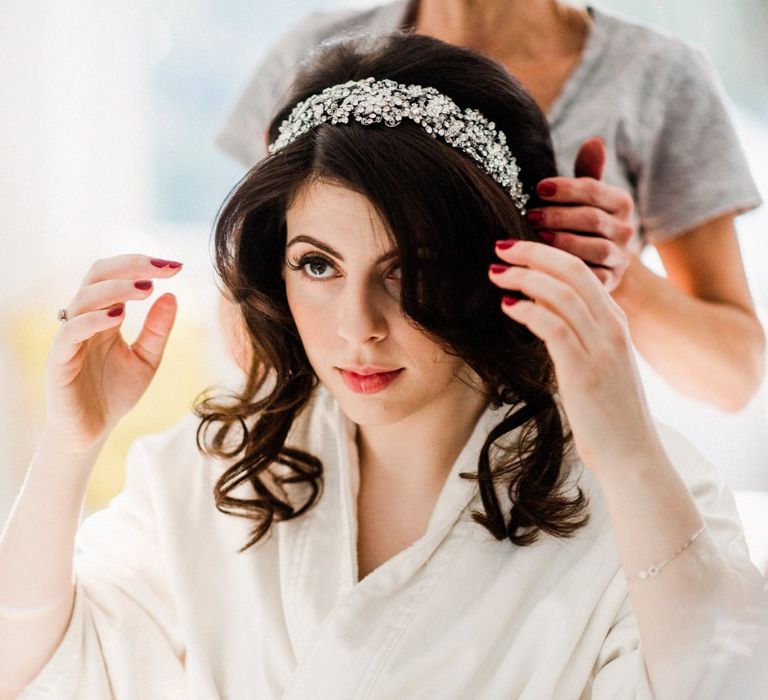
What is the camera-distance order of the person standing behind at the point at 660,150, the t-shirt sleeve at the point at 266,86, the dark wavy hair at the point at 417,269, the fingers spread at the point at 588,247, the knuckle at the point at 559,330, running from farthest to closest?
the t-shirt sleeve at the point at 266,86 < the person standing behind at the point at 660,150 < the fingers spread at the point at 588,247 < the dark wavy hair at the point at 417,269 < the knuckle at the point at 559,330

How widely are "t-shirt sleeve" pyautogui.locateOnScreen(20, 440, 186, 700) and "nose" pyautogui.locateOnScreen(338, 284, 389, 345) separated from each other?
34 centimetres

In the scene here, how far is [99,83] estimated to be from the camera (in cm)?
163

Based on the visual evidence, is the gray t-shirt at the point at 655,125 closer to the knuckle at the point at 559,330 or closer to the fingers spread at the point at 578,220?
the fingers spread at the point at 578,220

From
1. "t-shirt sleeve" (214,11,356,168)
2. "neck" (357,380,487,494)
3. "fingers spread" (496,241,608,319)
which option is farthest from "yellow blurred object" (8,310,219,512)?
"fingers spread" (496,241,608,319)

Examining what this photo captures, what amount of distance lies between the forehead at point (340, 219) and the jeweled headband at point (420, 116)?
0.06 meters

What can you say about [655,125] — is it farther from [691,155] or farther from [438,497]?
[438,497]

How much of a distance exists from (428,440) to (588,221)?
265 millimetres

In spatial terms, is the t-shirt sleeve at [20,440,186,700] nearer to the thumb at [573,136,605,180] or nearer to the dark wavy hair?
the dark wavy hair

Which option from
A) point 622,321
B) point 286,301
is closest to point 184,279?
point 286,301

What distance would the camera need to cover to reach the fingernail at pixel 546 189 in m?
0.77

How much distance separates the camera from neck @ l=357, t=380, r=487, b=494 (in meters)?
0.85

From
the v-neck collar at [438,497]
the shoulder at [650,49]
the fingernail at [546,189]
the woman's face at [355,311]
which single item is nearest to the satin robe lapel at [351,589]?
the v-neck collar at [438,497]

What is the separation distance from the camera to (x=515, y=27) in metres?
1.00

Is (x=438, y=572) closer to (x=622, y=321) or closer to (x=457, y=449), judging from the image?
(x=457, y=449)
